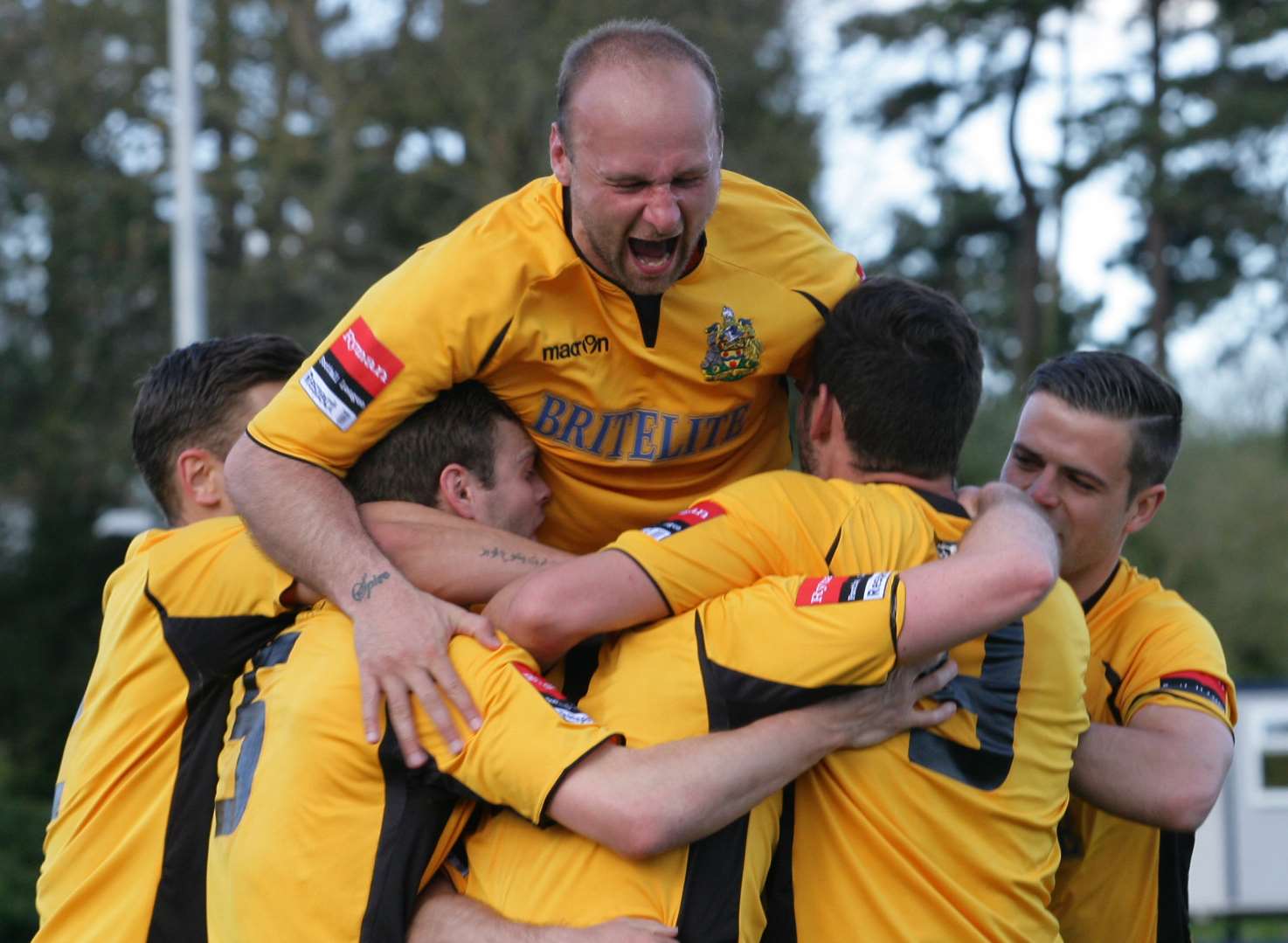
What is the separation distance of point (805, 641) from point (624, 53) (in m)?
1.47

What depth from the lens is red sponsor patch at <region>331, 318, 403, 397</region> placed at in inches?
131

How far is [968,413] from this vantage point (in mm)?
3209

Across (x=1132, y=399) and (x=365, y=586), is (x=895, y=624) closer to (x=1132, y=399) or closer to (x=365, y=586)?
(x=365, y=586)

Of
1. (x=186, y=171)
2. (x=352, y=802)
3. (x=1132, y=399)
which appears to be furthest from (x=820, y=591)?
(x=186, y=171)

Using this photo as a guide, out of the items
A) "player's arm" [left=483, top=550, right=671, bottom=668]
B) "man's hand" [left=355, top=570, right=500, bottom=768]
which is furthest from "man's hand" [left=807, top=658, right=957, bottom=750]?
"man's hand" [left=355, top=570, right=500, bottom=768]

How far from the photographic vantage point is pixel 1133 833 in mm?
3656

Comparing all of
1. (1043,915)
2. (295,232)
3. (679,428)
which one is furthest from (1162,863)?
(295,232)

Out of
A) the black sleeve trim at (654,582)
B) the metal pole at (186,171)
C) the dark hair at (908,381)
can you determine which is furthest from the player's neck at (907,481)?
the metal pole at (186,171)

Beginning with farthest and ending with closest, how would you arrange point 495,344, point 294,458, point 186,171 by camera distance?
point 186,171 < point 495,344 < point 294,458

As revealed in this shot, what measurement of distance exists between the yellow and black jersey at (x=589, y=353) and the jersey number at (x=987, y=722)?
105cm

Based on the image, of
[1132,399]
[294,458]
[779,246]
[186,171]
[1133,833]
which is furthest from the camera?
[186,171]

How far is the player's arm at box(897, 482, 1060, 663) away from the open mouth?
1039 mm

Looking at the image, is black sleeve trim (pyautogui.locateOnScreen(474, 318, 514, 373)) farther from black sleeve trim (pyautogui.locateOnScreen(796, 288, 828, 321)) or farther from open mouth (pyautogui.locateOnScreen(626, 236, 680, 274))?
black sleeve trim (pyautogui.locateOnScreen(796, 288, 828, 321))

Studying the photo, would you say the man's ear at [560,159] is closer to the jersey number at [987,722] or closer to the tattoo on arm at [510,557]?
the tattoo on arm at [510,557]
